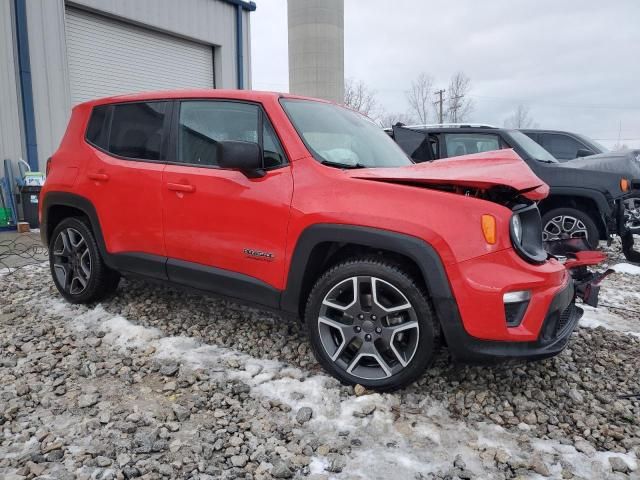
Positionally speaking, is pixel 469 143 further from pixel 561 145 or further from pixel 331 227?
pixel 331 227

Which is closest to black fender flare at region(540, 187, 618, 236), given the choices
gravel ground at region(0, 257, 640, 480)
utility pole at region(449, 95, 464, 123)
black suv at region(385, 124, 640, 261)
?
black suv at region(385, 124, 640, 261)

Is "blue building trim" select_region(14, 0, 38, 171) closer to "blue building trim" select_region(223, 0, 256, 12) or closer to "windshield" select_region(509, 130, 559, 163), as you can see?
"blue building trim" select_region(223, 0, 256, 12)

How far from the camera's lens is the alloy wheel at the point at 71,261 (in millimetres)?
4180

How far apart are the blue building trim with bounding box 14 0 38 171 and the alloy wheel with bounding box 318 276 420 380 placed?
8.18m

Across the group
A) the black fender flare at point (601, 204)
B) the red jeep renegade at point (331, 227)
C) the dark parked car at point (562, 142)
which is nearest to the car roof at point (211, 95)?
the red jeep renegade at point (331, 227)

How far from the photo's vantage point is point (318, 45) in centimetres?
2961

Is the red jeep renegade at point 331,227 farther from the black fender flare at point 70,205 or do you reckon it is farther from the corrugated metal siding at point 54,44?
the corrugated metal siding at point 54,44

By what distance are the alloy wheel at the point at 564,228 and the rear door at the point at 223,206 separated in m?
4.42

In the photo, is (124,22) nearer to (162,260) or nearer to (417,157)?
(417,157)

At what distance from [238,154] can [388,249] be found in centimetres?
105

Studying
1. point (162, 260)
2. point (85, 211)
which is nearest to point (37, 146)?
point (85, 211)

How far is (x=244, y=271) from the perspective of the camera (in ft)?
10.4

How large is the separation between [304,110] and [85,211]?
6.77 ft

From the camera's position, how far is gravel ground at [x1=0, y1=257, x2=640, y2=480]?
7.27 feet
